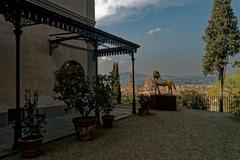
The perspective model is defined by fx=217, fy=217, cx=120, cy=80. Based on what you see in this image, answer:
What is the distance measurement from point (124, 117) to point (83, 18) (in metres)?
5.13

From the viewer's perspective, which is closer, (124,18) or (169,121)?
(169,121)

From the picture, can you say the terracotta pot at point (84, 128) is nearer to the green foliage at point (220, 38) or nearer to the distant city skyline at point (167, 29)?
the distant city skyline at point (167, 29)

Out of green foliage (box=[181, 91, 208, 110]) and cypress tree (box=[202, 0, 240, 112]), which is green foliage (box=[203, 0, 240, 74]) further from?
green foliage (box=[181, 91, 208, 110])

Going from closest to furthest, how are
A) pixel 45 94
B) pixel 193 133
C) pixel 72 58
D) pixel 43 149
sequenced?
pixel 43 149
pixel 193 133
pixel 45 94
pixel 72 58

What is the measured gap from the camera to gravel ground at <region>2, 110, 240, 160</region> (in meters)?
4.16

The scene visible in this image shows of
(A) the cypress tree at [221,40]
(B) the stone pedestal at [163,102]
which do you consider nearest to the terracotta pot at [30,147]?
(B) the stone pedestal at [163,102]

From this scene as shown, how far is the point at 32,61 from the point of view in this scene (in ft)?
25.0

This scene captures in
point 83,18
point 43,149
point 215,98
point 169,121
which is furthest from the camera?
point 215,98

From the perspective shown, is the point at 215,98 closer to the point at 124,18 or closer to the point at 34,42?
the point at 124,18

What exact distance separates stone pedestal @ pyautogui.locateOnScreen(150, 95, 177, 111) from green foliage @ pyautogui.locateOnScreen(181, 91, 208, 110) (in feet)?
7.51

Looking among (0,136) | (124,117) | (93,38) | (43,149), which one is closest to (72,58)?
(93,38)

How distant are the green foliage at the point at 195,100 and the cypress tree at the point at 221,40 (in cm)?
115

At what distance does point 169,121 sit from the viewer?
7645mm

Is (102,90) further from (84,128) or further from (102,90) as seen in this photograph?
(84,128)
